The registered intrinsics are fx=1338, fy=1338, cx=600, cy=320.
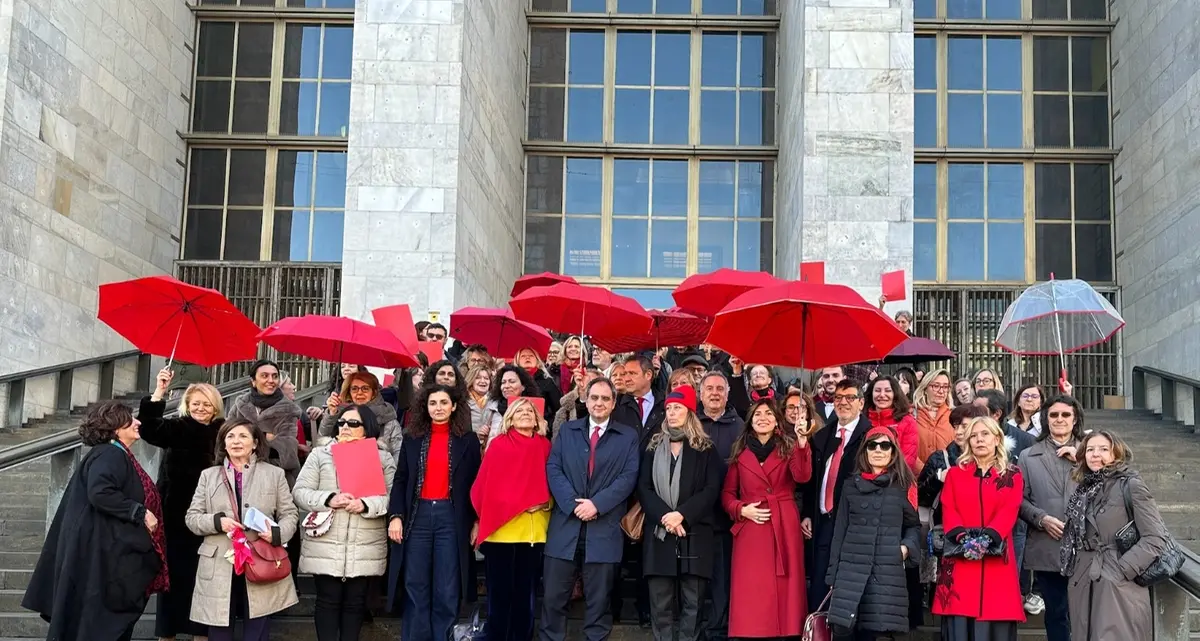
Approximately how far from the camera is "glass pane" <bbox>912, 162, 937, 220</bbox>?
69.9ft

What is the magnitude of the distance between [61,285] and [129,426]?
891cm

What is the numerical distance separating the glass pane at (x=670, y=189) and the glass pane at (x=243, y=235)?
6.35m

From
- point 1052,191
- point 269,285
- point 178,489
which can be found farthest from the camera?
point 1052,191

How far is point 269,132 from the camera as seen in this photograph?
70.8 ft

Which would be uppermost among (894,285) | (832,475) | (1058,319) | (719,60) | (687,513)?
(719,60)

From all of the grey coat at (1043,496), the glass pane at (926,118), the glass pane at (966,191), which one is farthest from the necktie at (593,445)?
the glass pane at (926,118)

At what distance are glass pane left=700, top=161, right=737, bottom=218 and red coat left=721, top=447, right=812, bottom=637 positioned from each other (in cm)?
1320

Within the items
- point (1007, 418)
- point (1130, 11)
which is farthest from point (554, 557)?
point (1130, 11)

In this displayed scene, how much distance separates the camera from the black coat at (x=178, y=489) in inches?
355

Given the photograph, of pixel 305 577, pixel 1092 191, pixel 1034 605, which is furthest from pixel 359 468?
pixel 1092 191

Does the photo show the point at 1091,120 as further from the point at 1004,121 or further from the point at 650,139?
the point at 650,139

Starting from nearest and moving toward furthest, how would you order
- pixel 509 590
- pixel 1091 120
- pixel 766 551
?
pixel 766 551 → pixel 509 590 → pixel 1091 120

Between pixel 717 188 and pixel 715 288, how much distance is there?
36.5ft

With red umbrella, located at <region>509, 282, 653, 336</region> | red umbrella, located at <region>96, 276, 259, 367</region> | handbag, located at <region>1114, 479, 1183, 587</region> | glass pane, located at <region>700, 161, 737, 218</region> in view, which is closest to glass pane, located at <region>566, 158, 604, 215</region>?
glass pane, located at <region>700, 161, 737, 218</region>
